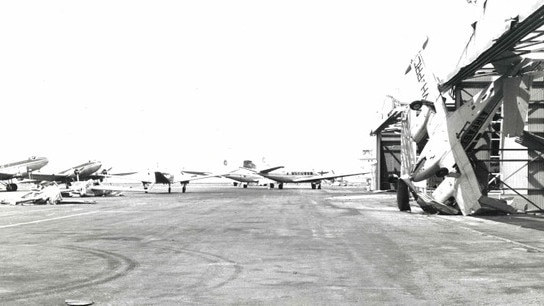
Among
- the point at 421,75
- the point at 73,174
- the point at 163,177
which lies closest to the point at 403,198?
the point at 421,75

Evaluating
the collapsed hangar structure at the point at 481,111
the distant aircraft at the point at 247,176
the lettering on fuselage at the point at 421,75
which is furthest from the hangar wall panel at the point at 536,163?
the distant aircraft at the point at 247,176

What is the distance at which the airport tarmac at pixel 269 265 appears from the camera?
24.3ft

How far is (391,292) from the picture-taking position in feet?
25.2

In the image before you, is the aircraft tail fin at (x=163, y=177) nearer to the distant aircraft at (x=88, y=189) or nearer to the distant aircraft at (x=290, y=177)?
the distant aircraft at (x=88, y=189)

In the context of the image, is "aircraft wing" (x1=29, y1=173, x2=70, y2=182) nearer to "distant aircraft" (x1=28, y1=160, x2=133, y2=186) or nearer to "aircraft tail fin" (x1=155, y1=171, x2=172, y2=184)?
"distant aircraft" (x1=28, y1=160, x2=133, y2=186)

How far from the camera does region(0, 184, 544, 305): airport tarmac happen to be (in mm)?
7418

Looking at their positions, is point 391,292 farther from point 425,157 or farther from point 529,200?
point 529,200

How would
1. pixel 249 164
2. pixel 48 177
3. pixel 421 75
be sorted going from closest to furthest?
pixel 421 75 → pixel 48 177 → pixel 249 164

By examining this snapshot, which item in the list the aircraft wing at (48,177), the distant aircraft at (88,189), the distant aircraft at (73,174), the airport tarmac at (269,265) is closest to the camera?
the airport tarmac at (269,265)

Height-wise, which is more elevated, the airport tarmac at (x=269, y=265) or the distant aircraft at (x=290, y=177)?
the distant aircraft at (x=290, y=177)

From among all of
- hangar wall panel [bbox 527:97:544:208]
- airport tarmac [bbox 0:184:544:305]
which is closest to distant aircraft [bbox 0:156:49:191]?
airport tarmac [bbox 0:184:544:305]

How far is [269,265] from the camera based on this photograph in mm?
10250

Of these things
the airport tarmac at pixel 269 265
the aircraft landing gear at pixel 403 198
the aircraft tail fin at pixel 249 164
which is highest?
the aircraft tail fin at pixel 249 164

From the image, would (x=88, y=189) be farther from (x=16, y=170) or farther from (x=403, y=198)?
(x=403, y=198)
